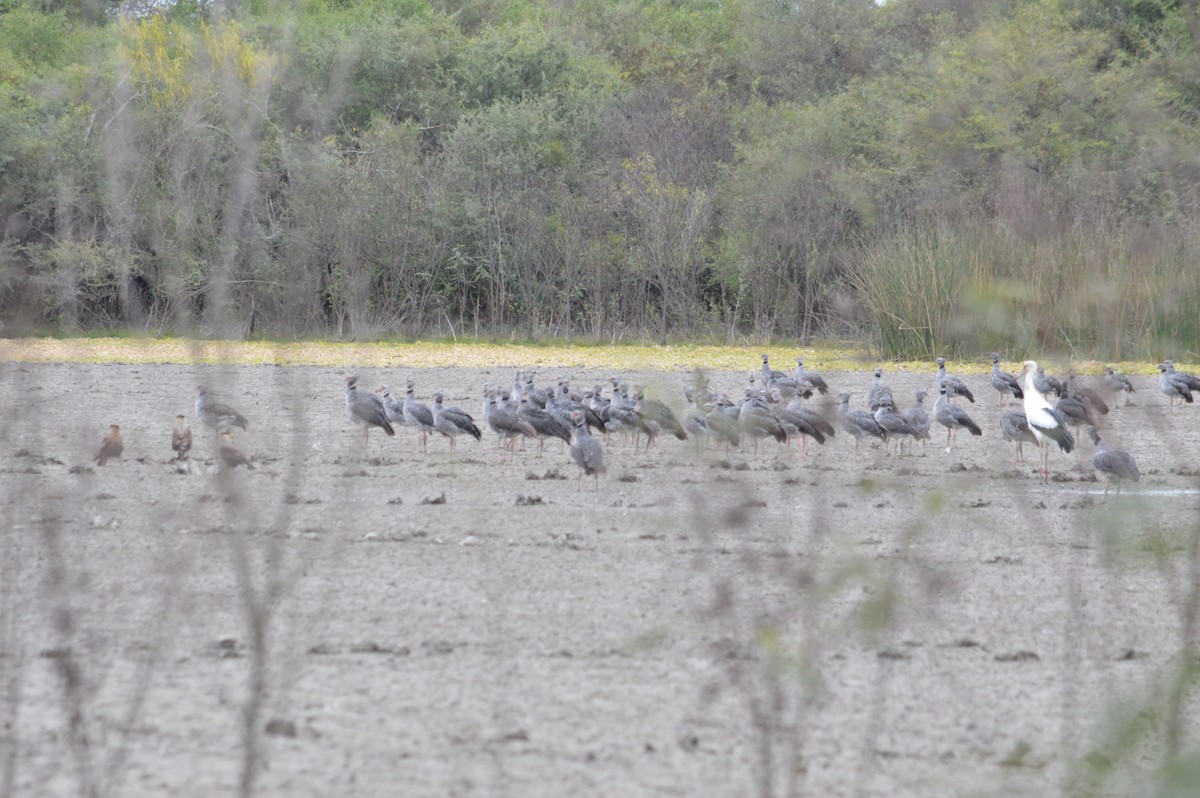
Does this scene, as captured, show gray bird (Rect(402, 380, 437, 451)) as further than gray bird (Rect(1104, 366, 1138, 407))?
Yes

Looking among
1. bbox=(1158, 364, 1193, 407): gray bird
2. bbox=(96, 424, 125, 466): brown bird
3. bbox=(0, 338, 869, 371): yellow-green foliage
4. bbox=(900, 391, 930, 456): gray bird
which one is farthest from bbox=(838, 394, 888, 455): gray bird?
bbox=(0, 338, 869, 371): yellow-green foliage

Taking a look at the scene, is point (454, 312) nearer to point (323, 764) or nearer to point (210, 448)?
point (210, 448)

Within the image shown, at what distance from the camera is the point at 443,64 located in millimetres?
41250

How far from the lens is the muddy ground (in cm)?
279

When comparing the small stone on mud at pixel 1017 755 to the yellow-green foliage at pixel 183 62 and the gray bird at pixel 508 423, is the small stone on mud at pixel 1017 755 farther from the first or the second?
the yellow-green foliage at pixel 183 62

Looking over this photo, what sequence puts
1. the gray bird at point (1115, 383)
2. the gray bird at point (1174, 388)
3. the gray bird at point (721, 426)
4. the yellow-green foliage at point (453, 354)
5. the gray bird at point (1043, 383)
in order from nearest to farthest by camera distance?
the gray bird at point (1115, 383)
the gray bird at point (721, 426)
the gray bird at point (1043, 383)
the gray bird at point (1174, 388)
the yellow-green foliage at point (453, 354)

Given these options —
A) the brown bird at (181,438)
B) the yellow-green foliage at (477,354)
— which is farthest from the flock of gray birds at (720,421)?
the yellow-green foliage at (477,354)

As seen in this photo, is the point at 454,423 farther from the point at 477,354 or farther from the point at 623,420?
the point at 477,354

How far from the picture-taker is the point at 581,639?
A: 257 inches

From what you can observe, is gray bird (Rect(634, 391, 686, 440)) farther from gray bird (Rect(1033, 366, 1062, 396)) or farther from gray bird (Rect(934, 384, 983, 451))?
gray bird (Rect(1033, 366, 1062, 396))

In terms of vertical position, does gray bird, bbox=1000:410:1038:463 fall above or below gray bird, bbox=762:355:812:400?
below

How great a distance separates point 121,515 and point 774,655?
771 centimetres

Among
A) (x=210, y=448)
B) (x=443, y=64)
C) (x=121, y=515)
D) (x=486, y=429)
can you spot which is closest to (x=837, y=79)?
(x=443, y=64)

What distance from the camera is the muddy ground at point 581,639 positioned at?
9.17ft
